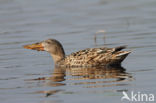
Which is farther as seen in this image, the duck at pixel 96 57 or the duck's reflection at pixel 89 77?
the duck at pixel 96 57

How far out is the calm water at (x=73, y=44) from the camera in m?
12.0

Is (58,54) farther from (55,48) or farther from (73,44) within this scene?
(73,44)

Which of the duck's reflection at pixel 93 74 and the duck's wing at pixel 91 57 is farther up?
the duck's wing at pixel 91 57

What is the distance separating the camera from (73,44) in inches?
728

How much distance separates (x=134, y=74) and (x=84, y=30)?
25.0ft

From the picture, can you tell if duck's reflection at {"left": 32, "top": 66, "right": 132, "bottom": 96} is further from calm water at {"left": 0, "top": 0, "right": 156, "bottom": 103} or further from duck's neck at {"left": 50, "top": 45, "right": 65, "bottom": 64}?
duck's neck at {"left": 50, "top": 45, "right": 65, "bottom": 64}

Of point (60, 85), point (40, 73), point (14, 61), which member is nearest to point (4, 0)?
point (14, 61)

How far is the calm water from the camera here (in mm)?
12023

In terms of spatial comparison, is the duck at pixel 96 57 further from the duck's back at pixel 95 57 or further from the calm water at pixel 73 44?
the calm water at pixel 73 44

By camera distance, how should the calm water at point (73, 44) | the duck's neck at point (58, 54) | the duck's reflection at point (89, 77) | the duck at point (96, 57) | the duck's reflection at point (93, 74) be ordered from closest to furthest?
the calm water at point (73, 44) → the duck's reflection at point (89, 77) → the duck's reflection at point (93, 74) → the duck at point (96, 57) → the duck's neck at point (58, 54)

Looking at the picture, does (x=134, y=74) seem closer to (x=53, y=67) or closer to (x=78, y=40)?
(x=53, y=67)

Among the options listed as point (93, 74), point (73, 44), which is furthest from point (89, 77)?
point (73, 44)

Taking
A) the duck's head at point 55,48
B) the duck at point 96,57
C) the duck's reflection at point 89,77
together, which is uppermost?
the duck's head at point 55,48

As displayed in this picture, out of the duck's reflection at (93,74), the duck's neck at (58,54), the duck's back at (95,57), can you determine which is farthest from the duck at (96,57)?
the duck's neck at (58,54)
